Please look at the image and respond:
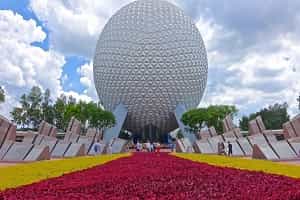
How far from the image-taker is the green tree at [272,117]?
77500mm

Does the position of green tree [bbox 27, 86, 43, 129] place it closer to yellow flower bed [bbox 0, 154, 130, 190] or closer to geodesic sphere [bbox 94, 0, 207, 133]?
geodesic sphere [bbox 94, 0, 207, 133]

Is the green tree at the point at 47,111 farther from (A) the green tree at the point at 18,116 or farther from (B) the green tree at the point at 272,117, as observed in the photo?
(B) the green tree at the point at 272,117

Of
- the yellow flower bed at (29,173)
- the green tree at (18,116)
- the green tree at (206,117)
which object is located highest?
the green tree at (18,116)

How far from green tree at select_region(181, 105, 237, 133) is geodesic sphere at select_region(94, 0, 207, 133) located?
243 inches

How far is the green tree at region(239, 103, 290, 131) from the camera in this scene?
77500 mm

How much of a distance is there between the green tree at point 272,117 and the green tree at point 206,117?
27.5 meters

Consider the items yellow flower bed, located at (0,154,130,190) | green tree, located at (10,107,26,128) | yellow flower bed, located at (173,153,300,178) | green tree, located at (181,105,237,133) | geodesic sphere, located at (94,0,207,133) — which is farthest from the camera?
green tree, located at (10,107,26,128)

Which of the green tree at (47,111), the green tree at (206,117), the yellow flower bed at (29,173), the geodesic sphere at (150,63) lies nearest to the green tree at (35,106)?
the green tree at (47,111)

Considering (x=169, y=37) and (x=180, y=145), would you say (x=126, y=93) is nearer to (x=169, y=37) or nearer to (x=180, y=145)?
(x=169, y=37)

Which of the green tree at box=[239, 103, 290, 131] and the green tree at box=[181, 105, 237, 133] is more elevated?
the green tree at box=[239, 103, 290, 131]

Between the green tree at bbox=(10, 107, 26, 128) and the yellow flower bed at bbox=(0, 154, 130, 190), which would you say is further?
the green tree at bbox=(10, 107, 26, 128)

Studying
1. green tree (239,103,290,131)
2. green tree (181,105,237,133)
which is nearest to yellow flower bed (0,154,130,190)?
green tree (181,105,237,133)

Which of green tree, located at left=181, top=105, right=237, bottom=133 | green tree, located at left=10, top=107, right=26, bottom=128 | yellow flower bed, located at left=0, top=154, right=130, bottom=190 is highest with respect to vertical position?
green tree, located at left=10, top=107, right=26, bottom=128

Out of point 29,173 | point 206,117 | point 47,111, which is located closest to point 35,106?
point 47,111
